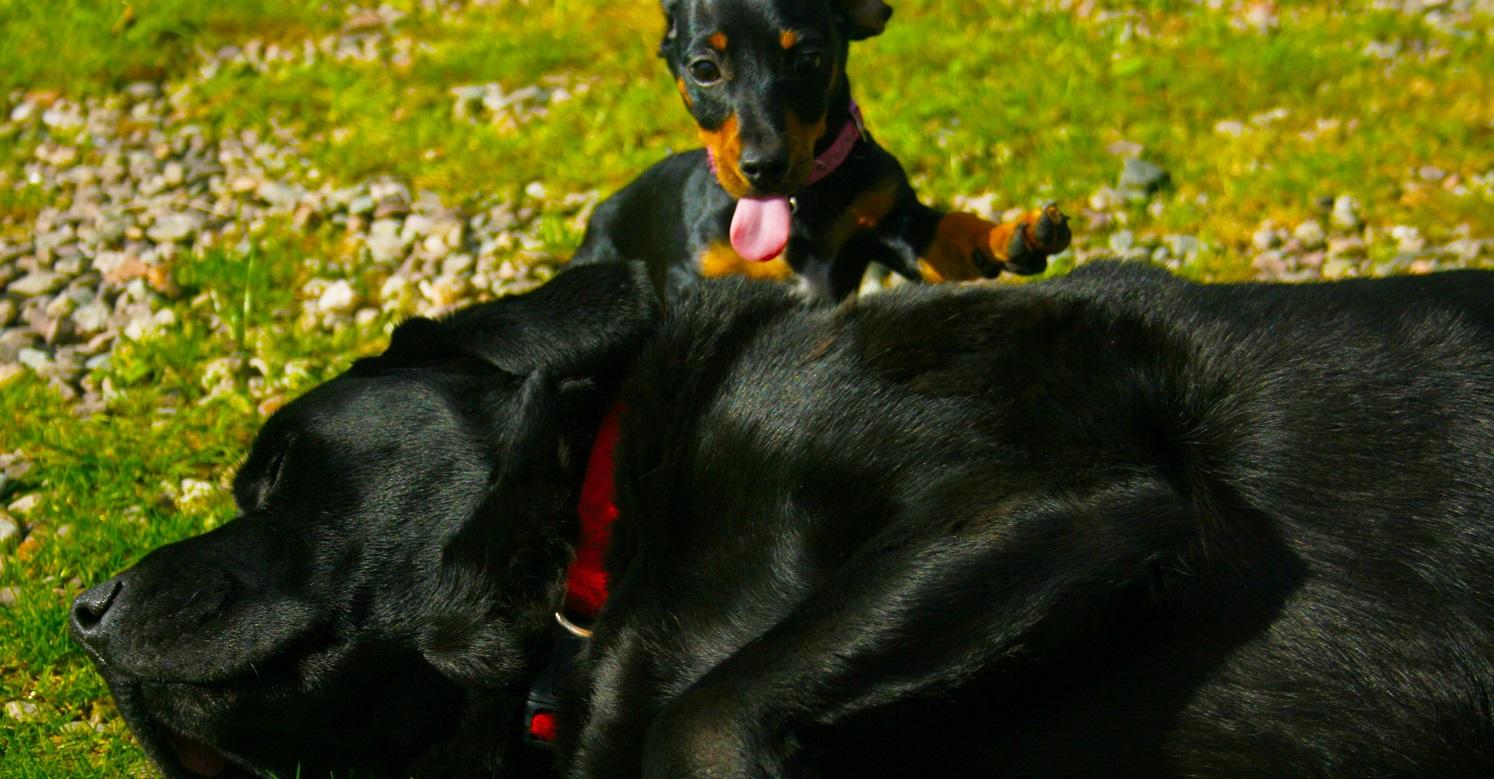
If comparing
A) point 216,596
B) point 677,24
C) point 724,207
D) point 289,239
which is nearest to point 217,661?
point 216,596

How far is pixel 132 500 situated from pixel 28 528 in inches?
11.0

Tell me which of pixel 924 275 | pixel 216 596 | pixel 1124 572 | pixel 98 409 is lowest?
pixel 98 409

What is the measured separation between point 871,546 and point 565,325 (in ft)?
2.89

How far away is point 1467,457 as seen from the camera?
7.90 ft

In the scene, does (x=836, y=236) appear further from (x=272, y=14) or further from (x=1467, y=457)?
(x=272, y=14)

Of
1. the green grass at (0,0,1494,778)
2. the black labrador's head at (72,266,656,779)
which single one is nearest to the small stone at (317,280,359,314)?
the green grass at (0,0,1494,778)

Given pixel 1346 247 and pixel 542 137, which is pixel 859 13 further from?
pixel 542 137

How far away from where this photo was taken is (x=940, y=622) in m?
2.22

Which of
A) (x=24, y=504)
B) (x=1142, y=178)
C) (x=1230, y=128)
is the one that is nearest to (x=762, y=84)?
(x=1142, y=178)

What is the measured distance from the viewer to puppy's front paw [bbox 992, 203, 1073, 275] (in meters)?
4.05

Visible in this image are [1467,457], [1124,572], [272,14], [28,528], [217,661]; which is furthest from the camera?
[272,14]

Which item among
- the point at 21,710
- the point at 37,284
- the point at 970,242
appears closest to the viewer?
the point at 21,710

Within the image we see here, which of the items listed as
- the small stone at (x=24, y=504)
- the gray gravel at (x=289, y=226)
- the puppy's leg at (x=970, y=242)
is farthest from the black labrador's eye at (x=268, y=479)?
the gray gravel at (x=289, y=226)

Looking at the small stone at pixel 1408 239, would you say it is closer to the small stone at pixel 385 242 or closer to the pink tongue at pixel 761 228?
the pink tongue at pixel 761 228
